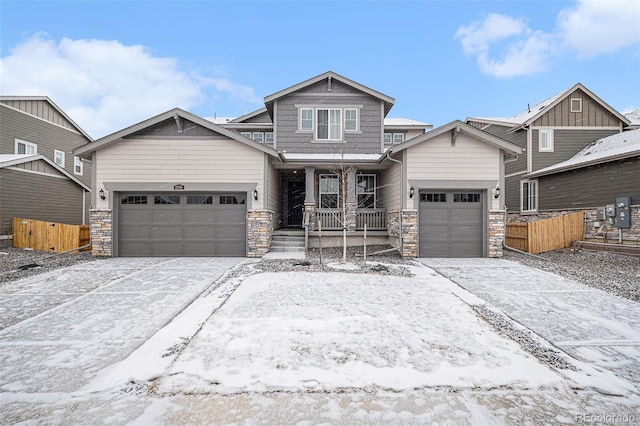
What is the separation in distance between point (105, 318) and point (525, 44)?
28.4 meters

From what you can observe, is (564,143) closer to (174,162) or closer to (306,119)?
(306,119)

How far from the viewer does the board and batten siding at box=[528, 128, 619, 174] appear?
15.8m

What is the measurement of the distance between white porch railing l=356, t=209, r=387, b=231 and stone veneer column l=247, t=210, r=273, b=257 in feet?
12.7

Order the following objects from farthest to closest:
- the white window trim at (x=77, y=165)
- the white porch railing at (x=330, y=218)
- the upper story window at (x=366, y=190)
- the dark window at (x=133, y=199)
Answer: the white window trim at (x=77, y=165) → the upper story window at (x=366, y=190) → the white porch railing at (x=330, y=218) → the dark window at (x=133, y=199)

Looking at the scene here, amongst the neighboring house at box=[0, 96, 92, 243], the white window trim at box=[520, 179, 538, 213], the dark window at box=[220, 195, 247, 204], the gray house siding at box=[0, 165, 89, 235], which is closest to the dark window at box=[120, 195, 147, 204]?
the dark window at box=[220, 195, 247, 204]

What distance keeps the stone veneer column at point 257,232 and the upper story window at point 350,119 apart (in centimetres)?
555

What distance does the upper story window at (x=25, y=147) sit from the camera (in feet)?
52.6

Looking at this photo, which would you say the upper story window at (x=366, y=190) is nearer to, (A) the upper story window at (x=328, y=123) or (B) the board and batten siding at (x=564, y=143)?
(A) the upper story window at (x=328, y=123)

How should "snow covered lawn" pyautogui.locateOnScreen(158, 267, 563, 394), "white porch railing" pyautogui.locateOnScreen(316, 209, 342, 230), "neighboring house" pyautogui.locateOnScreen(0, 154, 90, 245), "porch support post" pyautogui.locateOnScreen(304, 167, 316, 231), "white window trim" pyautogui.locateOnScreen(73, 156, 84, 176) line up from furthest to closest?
"white window trim" pyautogui.locateOnScreen(73, 156, 84, 176)
"neighboring house" pyautogui.locateOnScreen(0, 154, 90, 245)
"white porch railing" pyautogui.locateOnScreen(316, 209, 342, 230)
"porch support post" pyautogui.locateOnScreen(304, 167, 316, 231)
"snow covered lawn" pyautogui.locateOnScreen(158, 267, 563, 394)

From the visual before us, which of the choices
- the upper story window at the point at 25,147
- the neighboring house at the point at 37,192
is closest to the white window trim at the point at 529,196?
the neighboring house at the point at 37,192

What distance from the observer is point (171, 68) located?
34.8 metres

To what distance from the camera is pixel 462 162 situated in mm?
10242

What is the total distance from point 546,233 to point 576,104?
9198 mm

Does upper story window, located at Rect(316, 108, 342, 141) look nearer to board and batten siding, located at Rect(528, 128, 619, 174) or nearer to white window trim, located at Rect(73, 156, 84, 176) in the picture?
board and batten siding, located at Rect(528, 128, 619, 174)
